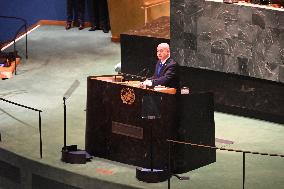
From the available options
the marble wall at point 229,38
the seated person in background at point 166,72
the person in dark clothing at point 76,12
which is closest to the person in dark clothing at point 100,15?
the person in dark clothing at point 76,12

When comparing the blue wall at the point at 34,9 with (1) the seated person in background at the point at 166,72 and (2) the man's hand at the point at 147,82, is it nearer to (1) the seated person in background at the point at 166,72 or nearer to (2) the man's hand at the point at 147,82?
(1) the seated person in background at the point at 166,72

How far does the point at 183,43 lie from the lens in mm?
13047

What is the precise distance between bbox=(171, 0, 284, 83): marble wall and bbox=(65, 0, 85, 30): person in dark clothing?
5.04 m

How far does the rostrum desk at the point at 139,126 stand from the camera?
10047 mm

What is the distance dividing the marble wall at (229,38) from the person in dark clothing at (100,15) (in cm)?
456

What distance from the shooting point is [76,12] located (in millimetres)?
17891

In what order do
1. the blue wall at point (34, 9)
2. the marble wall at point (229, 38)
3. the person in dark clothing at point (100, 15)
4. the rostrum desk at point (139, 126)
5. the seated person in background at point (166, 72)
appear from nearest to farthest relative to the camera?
the rostrum desk at point (139, 126), the seated person in background at point (166, 72), the marble wall at point (229, 38), the person in dark clothing at point (100, 15), the blue wall at point (34, 9)

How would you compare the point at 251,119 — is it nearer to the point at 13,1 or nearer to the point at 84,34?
the point at 84,34

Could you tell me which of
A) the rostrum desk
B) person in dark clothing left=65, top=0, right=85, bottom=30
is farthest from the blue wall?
the rostrum desk

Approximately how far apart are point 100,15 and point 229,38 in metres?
5.67

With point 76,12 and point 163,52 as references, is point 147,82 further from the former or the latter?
point 76,12

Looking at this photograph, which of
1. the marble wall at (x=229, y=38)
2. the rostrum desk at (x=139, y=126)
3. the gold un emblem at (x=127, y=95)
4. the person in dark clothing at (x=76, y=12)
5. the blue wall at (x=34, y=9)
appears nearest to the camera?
the rostrum desk at (x=139, y=126)

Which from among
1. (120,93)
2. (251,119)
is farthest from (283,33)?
(120,93)

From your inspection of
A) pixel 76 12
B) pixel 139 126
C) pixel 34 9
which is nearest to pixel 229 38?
pixel 139 126
